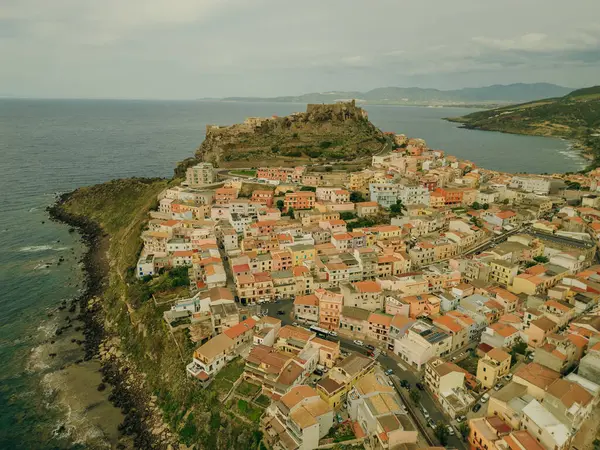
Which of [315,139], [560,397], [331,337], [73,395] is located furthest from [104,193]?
[560,397]

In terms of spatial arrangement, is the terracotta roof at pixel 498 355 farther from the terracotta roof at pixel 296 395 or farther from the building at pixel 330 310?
the terracotta roof at pixel 296 395

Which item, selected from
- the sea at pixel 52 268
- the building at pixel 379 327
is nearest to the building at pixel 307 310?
the building at pixel 379 327

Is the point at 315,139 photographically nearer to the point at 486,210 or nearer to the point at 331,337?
the point at 486,210

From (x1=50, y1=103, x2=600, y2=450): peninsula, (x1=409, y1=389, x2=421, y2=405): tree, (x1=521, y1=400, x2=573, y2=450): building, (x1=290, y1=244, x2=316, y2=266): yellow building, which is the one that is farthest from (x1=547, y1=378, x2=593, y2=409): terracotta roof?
(x1=290, y1=244, x2=316, y2=266): yellow building

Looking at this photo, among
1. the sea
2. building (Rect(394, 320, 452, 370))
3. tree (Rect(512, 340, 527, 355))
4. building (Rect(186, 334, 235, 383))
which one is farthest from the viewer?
the sea

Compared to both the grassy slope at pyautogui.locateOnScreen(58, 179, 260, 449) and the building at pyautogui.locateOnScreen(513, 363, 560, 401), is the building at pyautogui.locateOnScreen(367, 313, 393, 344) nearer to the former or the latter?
the building at pyautogui.locateOnScreen(513, 363, 560, 401)

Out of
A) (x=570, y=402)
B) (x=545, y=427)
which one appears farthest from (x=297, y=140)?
(x=545, y=427)
